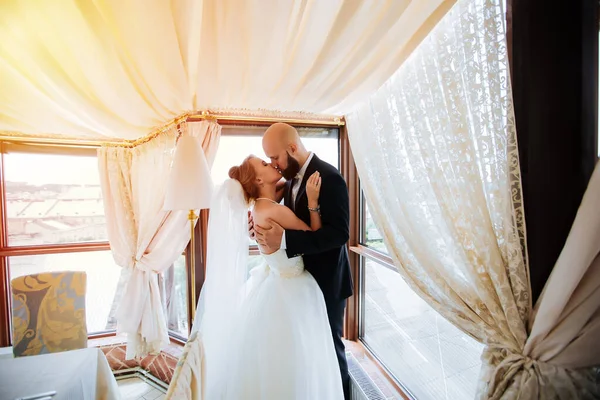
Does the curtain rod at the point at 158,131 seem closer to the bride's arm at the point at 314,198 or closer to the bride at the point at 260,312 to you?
the bride at the point at 260,312

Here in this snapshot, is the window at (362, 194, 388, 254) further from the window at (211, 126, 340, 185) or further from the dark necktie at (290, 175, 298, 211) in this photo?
the dark necktie at (290, 175, 298, 211)

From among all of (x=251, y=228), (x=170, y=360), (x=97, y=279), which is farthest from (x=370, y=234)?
(x=97, y=279)

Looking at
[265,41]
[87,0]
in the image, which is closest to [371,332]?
[265,41]

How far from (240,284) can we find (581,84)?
1.56 meters

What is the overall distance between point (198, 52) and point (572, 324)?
1610mm

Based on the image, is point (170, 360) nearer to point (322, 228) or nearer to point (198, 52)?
point (322, 228)

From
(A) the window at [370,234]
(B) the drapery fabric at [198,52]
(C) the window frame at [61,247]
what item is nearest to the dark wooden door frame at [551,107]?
(B) the drapery fabric at [198,52]

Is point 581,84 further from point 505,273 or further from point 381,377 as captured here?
point 381,377

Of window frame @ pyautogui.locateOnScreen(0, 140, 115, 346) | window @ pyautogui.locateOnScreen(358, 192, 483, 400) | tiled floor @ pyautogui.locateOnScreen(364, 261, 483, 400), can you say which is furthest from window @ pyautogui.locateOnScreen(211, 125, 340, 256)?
window frame @ pyautogui.locateOnScreen(0, 140, 115, 346)

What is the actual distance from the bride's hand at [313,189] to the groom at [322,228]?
1.0 inches

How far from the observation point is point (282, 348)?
1149 millimetres

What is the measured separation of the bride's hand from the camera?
1244 millimetres

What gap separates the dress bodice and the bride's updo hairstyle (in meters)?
0.35

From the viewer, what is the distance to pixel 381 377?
1.72 metres
